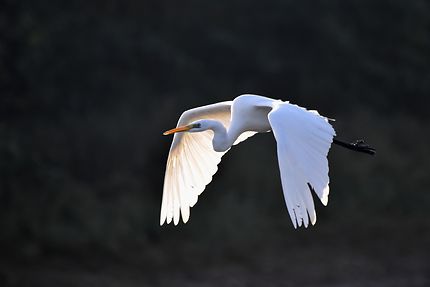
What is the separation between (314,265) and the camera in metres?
12.0

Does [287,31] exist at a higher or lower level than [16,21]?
higher

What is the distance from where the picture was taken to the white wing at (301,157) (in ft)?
18.4

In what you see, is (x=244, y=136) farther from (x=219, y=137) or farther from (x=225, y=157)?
(x=225, y=157)

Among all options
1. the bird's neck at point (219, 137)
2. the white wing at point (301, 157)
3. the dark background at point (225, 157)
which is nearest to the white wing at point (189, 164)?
the bird's neck at point (219, 137)

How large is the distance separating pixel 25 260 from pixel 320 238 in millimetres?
3723

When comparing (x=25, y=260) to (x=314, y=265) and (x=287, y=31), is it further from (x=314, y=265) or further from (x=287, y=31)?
(x=287, y=31)

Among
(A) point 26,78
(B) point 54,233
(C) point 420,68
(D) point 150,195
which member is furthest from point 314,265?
(C) point 420,68

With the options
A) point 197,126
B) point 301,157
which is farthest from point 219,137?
point 301,157

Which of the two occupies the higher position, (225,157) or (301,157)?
(225,157)

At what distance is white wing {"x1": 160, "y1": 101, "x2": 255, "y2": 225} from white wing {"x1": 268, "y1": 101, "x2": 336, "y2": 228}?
166cm

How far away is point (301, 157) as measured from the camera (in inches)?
230

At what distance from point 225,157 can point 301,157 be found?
669cm

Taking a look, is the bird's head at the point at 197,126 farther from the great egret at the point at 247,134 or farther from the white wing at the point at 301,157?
the white wing at the point at 301,157

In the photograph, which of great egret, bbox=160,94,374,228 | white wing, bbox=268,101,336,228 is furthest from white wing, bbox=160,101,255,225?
white wing, bbox=268,101,336,228
